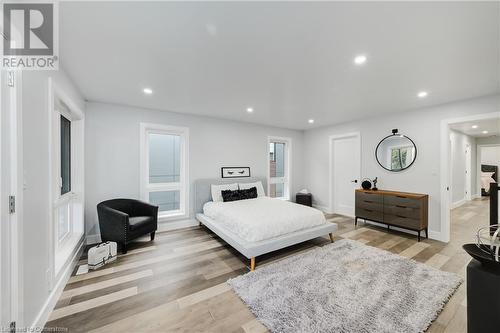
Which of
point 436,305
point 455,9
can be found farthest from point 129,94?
point 436,305

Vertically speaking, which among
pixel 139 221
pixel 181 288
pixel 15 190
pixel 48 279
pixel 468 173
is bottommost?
pixel 181 288

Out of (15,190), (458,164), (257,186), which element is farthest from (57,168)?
(458,164)

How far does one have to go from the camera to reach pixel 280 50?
190 cm

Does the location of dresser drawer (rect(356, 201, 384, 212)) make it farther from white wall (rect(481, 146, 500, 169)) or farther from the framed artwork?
A: white wall (rect(481, 146, 500, 169))

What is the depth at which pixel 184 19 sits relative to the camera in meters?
1.51

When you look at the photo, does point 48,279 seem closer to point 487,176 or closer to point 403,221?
point 403,221

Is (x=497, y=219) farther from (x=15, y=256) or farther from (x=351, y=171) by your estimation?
(x=15, y=256)

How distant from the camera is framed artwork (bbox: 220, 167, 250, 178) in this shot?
15.4 ft

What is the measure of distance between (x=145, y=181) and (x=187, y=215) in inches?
44.1

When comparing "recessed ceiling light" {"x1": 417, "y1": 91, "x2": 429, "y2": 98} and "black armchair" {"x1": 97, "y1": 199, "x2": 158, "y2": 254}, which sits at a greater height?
"recessed ceiling light" {"x1": 417, "y1": 91, "x2": 429, "y2": 98}

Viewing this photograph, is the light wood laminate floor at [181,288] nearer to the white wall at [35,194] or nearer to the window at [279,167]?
the white wall at [35,194]

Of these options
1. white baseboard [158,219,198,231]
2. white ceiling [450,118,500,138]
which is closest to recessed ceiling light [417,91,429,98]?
white ceiling [450,118,500,138]

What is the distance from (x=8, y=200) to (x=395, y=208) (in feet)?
16.6

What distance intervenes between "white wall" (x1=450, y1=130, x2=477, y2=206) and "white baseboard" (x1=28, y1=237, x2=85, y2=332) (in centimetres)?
872
